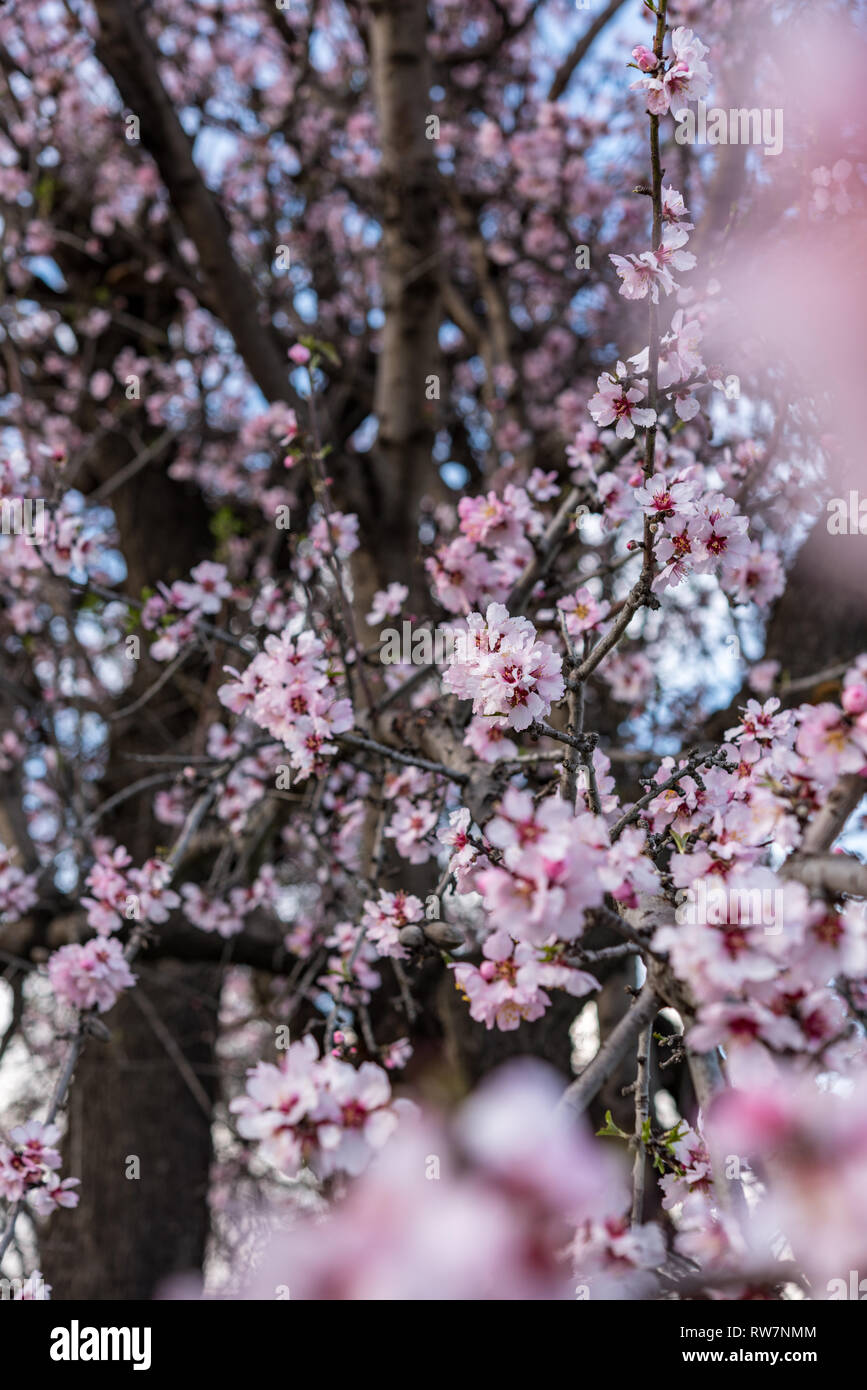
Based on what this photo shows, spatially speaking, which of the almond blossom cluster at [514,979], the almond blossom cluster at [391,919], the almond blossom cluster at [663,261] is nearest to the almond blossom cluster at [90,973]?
the almond blossom cluster at [391,919]

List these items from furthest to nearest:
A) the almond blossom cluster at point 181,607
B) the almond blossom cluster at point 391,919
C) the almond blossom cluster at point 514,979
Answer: the almond blossom cluster at point 181,607 → the almond blossom cluster at point 391,919 → the almond blossom cluster at point 514,979

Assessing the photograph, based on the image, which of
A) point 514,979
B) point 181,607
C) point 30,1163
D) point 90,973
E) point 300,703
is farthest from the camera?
point 181,607

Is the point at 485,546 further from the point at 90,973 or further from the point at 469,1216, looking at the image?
the point at 469,1216

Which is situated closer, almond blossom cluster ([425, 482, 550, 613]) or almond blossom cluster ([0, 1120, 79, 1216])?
almond blossom cluster ([0, 1120, 79, 1216])

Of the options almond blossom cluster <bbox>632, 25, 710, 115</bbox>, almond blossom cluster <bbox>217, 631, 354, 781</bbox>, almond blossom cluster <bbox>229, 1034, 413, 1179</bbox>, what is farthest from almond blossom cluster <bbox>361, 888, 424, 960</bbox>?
almond blossom cluster <bbox>632, 25, 710, 115</bbox>

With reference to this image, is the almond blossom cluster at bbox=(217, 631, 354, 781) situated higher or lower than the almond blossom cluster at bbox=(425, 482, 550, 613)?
lower

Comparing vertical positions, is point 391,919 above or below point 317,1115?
above

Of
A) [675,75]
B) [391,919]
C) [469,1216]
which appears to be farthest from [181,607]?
[469,1216]

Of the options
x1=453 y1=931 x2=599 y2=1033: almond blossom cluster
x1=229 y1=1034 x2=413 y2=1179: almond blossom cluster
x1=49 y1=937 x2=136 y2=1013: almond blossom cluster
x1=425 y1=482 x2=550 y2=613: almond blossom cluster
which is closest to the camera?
x1=229 y1=1034 x2=413 y2=1179: almond blossom cluster

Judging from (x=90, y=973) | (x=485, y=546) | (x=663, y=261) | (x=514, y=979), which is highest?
(x=485, y=546)

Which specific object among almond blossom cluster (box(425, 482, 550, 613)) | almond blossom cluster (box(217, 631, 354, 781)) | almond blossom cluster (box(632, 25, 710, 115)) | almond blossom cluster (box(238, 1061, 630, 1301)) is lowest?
almond blossom cluster (box(238, 1061, 630, 1301))

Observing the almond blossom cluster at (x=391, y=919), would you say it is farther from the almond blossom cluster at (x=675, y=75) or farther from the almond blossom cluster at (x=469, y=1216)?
the almond blossom cluster at (x=675, y=75)

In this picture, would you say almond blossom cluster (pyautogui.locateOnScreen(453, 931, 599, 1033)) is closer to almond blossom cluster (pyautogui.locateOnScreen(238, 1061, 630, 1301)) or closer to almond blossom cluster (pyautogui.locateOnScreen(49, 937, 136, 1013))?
almond blossom cluster (pyautogui.locateOnScreen(238, 1061, 630, 1301))

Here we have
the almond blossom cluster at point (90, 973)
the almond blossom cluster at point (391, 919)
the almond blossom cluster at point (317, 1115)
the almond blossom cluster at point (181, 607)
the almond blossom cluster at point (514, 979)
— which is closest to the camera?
the almond blossom cluster at point (317, 1115)
